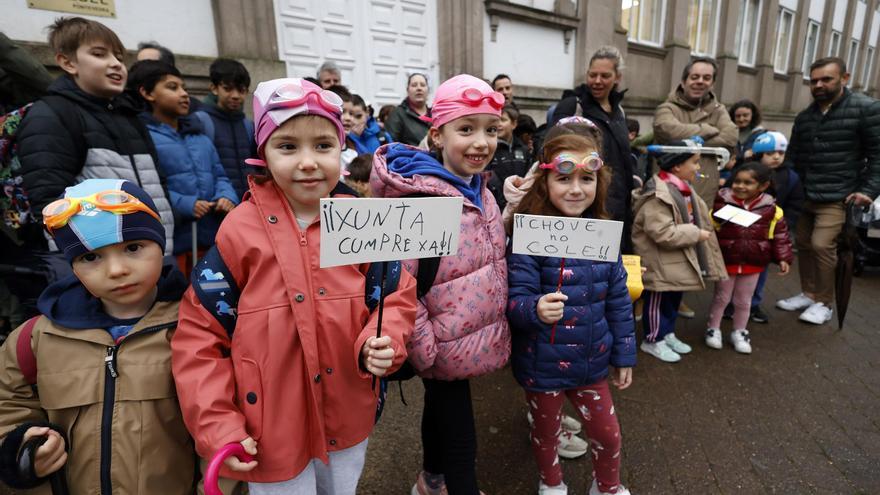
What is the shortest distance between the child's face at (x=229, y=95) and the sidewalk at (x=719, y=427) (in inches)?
92.7

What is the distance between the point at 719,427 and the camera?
2.59 meters

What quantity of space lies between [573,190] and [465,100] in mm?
570

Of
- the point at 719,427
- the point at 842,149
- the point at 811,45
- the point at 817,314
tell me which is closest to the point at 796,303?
the point at 817,314

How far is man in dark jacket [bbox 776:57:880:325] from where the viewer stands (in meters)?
3.76

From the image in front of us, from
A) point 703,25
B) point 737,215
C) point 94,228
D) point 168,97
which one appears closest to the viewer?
point 94,228

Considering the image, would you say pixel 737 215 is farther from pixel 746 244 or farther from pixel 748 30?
pixel 748 30

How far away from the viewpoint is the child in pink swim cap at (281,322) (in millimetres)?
1228

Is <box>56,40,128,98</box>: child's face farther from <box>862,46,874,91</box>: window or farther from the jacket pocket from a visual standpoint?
<box>862,46,874,91</box>: window

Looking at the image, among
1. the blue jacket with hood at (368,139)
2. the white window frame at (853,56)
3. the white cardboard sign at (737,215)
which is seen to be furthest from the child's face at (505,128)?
the white window frame at (853,56)

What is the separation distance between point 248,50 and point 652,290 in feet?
16.8

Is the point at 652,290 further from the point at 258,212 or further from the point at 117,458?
the point at 117,458

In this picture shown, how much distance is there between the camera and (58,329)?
121 cm

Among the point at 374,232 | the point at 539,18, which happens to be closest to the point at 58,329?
the point at 374,232

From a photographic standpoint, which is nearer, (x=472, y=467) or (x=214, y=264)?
(x=214, y=264)
